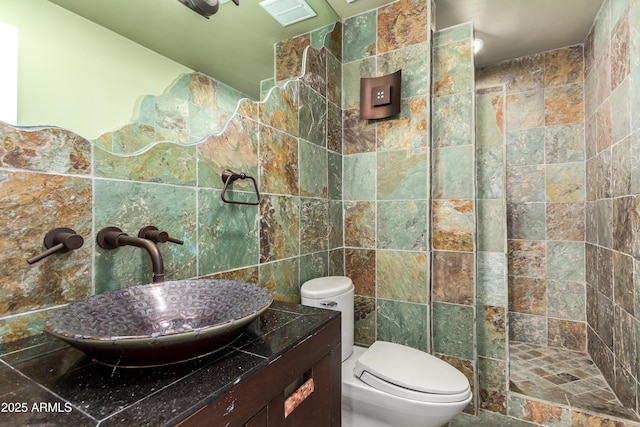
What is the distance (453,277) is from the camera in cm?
179

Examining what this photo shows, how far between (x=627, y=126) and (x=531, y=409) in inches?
63.8

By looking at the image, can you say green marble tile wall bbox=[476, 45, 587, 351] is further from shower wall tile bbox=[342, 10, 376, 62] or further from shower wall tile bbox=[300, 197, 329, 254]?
shower wall tile bbox=[300, 197, 329, 254]

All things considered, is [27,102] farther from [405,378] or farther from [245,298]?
[405,378]

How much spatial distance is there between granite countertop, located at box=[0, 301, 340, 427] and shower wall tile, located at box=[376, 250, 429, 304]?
1.25 metres

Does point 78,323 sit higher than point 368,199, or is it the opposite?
point 368,199

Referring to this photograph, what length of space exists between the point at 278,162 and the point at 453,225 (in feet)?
3.58

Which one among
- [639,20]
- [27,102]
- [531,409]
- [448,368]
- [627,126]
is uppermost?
[639,20]

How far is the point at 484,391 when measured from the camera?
183cm

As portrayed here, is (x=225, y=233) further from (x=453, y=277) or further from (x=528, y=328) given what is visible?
(x=528, y=328)

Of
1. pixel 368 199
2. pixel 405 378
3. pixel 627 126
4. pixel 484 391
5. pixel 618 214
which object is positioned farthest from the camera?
pixel 368 199

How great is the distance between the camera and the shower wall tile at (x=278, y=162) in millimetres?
1398

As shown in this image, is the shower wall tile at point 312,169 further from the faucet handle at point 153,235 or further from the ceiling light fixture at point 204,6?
the faucet handle at point 153,235

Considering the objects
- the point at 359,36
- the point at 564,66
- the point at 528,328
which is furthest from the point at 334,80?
the point at 528,328

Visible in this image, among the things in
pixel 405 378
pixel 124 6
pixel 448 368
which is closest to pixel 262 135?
pixel 124 6
